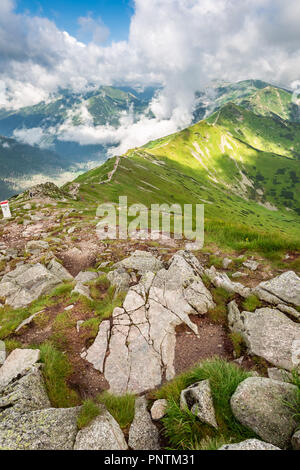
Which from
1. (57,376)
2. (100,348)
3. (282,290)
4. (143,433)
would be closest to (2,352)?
(57,376)

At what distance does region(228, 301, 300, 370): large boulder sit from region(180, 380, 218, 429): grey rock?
352cm

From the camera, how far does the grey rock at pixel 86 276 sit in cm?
1369

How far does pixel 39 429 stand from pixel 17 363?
3.27m

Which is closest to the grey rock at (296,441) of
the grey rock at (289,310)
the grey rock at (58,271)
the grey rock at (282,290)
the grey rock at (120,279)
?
the grey rock at (289,310)

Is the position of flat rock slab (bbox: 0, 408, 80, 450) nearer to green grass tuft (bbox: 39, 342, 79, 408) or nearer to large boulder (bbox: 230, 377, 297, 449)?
green grass tuft (bbox: 39, 342, 79, 408)

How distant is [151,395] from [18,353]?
4.99 m

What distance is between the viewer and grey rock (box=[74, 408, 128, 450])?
4312mm

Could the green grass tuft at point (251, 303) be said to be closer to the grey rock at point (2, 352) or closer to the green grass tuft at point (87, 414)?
the green grass tuft at point (87, 414)

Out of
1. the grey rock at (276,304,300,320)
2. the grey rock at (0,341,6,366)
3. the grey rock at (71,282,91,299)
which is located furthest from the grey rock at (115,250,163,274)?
the grey rock at (0,341,6,366)

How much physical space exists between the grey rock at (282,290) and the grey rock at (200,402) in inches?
251

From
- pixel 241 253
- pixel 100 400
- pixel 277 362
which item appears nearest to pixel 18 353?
pixel 100 400

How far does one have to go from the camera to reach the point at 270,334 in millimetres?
7848

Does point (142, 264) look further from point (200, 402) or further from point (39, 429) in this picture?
point (39, 429)
